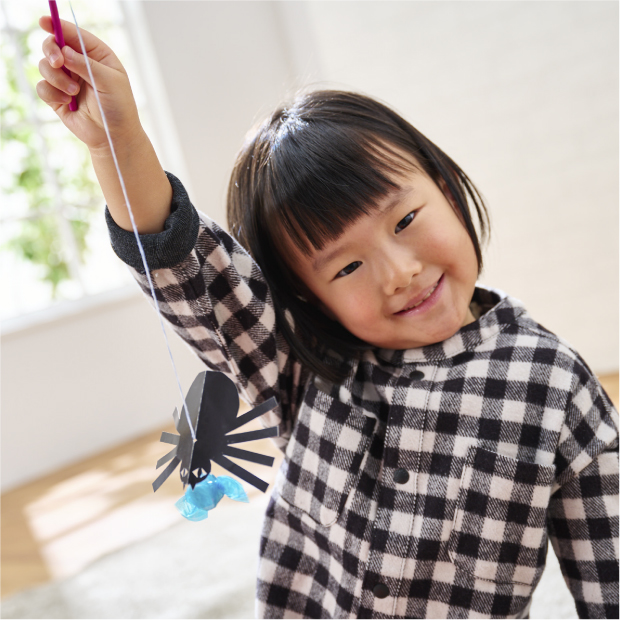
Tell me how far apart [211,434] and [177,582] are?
107 cm

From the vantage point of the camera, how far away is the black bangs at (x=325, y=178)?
2.16ft

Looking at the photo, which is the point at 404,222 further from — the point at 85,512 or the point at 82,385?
the point at 82,385

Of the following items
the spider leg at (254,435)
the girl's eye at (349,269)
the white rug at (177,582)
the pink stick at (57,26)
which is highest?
the pink stick at (57,26)

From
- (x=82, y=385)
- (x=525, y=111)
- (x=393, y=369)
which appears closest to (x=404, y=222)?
(x=393, y=369)

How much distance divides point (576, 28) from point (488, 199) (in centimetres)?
56

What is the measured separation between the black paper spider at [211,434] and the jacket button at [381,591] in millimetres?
252

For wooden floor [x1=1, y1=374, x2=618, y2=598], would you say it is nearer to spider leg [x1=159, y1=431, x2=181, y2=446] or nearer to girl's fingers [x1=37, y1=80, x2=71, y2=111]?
spider leg [x1=159, y1=431, x2=181, y2=446]

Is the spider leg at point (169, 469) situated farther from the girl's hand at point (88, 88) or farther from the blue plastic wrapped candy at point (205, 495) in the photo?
the girl's hand at point (88, 88)

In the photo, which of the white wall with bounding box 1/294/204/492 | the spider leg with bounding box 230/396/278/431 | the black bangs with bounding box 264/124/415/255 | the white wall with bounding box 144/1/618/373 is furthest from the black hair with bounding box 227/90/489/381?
the white wall with bounding box 1/294/204/492

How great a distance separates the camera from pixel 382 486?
0.71m

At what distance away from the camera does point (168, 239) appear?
1.98ft

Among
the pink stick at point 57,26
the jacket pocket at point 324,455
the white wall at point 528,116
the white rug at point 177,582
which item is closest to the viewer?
the pink stick at point 57,26

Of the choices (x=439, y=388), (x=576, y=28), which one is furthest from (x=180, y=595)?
(x=576, y=28)

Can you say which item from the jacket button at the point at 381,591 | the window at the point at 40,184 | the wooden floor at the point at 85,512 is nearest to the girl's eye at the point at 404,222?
the jacket button at the point at 381,591
